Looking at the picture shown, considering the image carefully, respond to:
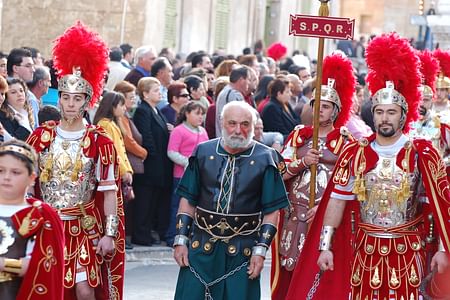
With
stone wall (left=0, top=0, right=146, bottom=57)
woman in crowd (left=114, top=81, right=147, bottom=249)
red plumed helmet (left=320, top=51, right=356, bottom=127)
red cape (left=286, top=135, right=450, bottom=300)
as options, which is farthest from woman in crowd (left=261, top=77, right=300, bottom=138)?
stone wall (left=0, top=0, right=146, bottom=57)

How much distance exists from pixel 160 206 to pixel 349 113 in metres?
4.80

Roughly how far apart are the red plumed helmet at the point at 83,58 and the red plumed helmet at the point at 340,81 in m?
1.84

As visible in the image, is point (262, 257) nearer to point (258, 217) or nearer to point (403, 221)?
point (258, 217)

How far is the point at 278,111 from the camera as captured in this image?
1700cm

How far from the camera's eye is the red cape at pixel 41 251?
8008 mm

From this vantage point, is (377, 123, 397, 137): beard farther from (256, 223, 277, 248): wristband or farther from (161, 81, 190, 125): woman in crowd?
(161, 81, 190, 125): woman in crowd

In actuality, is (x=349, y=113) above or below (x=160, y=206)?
above

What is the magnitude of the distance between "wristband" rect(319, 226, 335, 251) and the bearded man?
1.23 feet

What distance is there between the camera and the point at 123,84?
15297 millimetres

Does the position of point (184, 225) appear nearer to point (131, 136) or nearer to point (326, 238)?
point (326, 238)

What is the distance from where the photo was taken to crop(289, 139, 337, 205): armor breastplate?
455 inches

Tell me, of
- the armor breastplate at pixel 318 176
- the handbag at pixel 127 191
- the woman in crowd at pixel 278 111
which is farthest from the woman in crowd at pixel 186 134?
the armor breastplate at pixel 318 176

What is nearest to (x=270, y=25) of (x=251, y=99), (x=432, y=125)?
(x=251, y=99)

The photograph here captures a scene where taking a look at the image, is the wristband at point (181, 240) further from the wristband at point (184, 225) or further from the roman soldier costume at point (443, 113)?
the roman soldier costume at point (443, 113)
